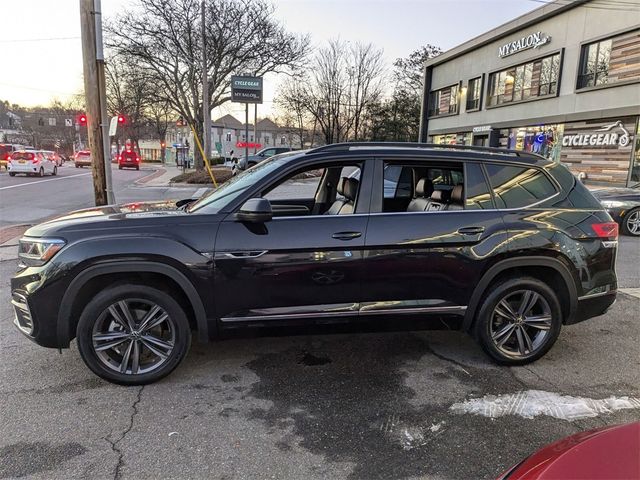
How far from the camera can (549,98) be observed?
22.9 m

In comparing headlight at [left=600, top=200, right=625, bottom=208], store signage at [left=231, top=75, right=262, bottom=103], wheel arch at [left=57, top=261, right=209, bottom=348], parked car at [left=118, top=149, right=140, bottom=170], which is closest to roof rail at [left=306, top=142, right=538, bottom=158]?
wheel arch at [left=57, top=261, right=209, bottom=348]

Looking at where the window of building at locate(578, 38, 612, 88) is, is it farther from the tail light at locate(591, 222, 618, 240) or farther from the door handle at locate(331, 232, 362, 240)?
the door handle at locate(331, 232, 362, 240)

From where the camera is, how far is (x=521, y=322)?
3771 mm

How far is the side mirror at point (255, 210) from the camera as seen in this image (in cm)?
320

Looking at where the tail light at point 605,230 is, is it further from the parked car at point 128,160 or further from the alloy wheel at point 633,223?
the parked car at point 128,160

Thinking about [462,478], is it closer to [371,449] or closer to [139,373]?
[371,449]

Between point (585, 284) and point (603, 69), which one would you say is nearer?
point (585, 284)

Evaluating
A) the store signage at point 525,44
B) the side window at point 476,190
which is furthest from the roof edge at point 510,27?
the side window at point 476,190

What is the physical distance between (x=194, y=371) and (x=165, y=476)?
3.96 feet

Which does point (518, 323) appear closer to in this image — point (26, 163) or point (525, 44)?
point (525, 44)

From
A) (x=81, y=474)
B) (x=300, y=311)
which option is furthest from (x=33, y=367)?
(x=300, y=311)

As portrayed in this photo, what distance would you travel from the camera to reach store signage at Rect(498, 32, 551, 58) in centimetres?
2332

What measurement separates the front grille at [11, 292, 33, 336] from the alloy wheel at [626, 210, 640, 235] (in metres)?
11.3

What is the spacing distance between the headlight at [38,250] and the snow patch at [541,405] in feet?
9.89
